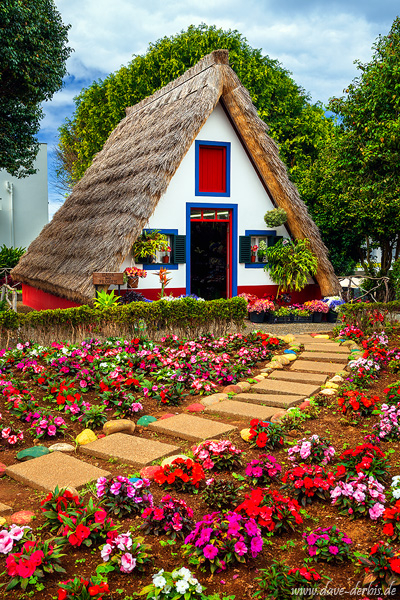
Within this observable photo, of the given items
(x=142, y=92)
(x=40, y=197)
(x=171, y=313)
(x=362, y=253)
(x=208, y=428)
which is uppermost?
(x=142, y=92)

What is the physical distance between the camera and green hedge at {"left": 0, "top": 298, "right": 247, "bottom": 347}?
770 cm

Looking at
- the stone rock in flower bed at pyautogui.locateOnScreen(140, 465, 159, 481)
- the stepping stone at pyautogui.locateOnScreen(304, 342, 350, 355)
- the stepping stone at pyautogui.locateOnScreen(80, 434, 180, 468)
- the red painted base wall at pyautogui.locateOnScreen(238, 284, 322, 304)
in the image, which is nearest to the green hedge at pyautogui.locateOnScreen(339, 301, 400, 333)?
the stepping stone at pyautogui.locateOnScreen(304, 342, 350, 355)

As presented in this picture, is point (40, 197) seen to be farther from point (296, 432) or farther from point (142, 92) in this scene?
point (296, 432)

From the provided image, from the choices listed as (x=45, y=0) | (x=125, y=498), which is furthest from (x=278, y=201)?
(x=125, y=498)

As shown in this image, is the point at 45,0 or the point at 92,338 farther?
the point at 45,0

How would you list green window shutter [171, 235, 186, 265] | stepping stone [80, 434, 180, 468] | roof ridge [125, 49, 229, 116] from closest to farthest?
stepping stone [80, 434, 180, 468] → green window shutter [171, 235, 186, 265] → roof ridge [125, 49, 229, 116]

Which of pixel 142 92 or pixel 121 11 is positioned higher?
pixel 142 92

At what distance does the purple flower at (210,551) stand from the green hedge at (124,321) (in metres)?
5.68

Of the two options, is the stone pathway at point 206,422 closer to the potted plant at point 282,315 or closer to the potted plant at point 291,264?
the potted plant at point 282,315

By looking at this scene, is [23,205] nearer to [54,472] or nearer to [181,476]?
[54,472]

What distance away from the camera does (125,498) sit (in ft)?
10.3

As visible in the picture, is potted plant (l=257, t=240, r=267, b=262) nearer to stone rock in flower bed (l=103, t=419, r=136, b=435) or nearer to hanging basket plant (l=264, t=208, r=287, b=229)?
hanging basket plant (l=264, t=208, r=287, b=229)

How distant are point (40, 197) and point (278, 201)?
54.9ft

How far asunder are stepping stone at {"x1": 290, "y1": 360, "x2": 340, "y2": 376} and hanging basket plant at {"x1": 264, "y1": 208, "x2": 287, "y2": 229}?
21.2 ft
